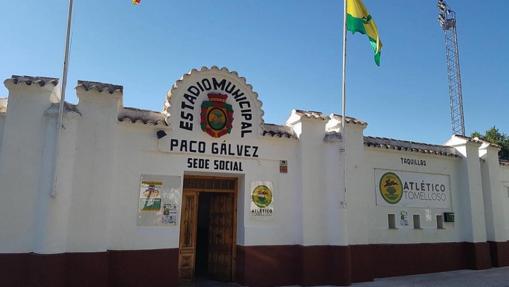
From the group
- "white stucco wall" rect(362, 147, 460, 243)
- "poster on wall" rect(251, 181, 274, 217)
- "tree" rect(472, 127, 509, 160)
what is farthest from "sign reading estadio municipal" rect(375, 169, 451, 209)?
"tree" rect(472, 127, 509, 160)

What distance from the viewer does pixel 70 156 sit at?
8.46 metres

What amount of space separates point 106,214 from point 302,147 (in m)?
5.15

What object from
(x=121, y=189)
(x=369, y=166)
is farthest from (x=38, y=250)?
(x=369, y=166)

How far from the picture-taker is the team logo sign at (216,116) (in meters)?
10.1

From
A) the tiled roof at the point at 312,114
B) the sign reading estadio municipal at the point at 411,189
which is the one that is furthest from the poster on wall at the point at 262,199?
the sign reading estadio municipal at the point at 411,189

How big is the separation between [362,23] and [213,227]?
693 centimetres

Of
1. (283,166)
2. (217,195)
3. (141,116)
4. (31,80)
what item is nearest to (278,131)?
(283,166)

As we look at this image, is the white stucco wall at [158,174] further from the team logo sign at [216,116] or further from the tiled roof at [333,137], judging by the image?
the team logo sign at [216,116]

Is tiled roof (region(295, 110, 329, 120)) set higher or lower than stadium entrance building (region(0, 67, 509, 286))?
higher

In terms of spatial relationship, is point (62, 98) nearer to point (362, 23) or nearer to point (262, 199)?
point (262, 199)

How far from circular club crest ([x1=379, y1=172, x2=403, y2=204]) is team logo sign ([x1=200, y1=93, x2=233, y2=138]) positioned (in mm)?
5246

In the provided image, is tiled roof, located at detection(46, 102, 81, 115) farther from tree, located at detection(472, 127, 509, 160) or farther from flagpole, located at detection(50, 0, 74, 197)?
tree, located at detection(472, 127, 509, 160)

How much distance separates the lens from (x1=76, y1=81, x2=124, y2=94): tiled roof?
350 inches

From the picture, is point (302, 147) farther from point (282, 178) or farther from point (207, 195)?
point (207, 195)
